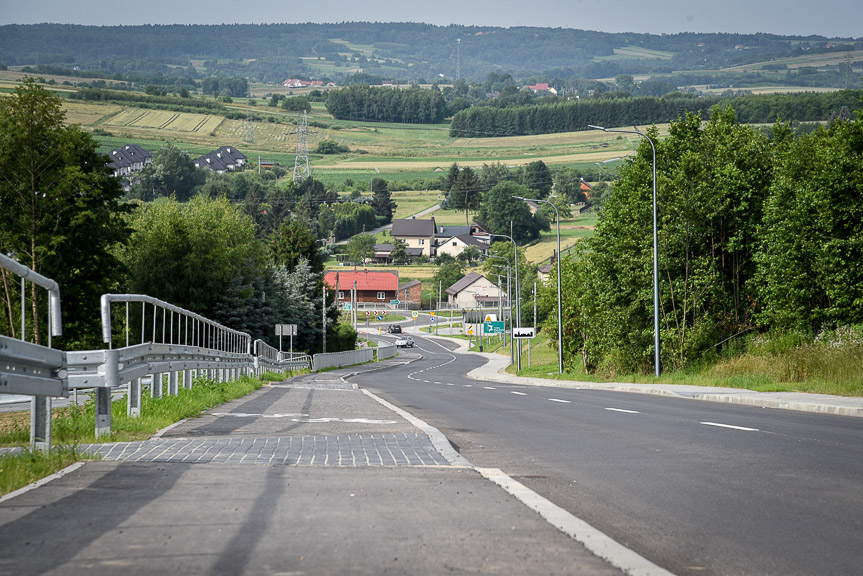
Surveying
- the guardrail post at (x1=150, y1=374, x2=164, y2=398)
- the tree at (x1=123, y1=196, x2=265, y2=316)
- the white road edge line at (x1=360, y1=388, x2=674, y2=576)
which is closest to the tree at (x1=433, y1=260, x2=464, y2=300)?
the tree at (x1=123, y1=196, x2=265, y2=316)

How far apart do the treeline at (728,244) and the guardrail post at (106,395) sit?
25.8 meters

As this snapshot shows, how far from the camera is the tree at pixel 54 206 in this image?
56.3 m

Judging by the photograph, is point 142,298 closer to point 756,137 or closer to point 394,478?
point 394,478

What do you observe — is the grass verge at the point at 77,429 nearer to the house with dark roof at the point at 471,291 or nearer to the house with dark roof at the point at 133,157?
the house with dark roof at the point at 471,291

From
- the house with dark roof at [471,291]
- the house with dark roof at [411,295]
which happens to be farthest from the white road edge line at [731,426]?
the house with dark roof at [411,295]

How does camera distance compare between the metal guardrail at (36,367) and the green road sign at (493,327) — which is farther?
the green road sign at (493,327)

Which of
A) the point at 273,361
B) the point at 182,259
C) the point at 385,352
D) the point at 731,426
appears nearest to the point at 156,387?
the point at 731,426

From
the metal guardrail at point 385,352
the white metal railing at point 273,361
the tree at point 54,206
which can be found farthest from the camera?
the metal guardrail at point 385,352

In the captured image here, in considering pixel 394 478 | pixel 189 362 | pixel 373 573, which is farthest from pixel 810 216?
pixel 373 573

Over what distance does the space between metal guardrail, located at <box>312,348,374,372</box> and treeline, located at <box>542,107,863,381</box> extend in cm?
2662

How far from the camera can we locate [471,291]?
18362cm

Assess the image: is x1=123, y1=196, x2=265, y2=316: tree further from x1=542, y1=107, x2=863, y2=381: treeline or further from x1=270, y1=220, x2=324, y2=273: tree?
x1=542, y1=107, x2=863, y2=381: treeline

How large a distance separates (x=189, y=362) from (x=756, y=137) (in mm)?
33423

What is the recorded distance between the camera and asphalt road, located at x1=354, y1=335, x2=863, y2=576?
6.02m
